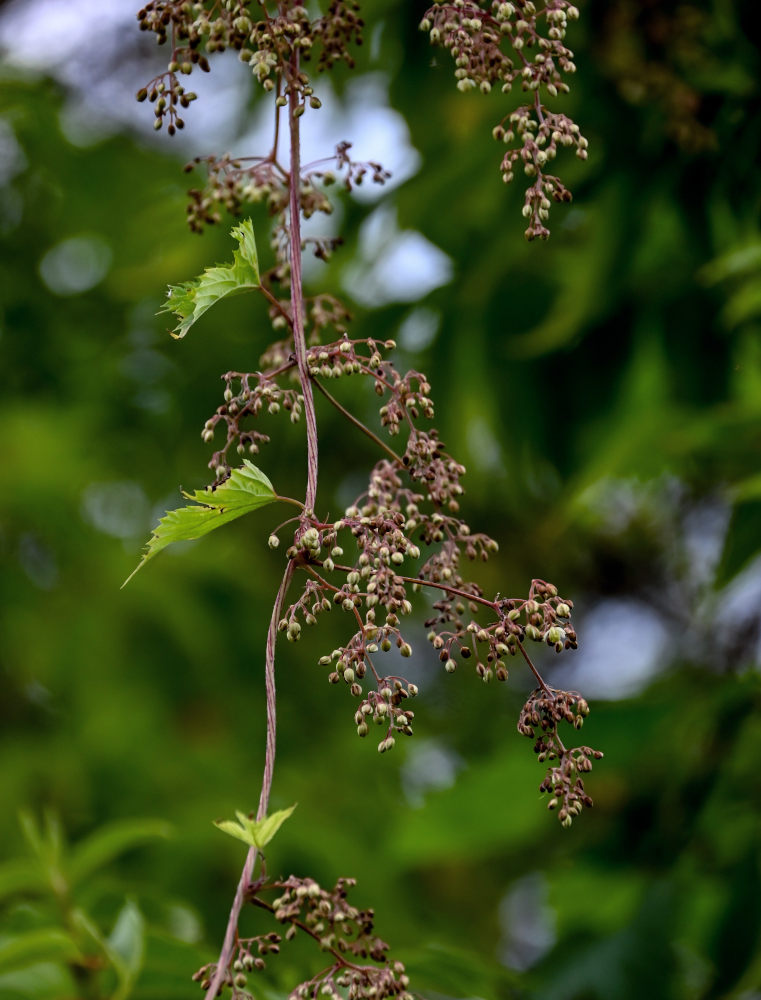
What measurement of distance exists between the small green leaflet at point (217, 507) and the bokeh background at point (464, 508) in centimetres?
80

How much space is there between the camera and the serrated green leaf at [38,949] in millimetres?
1454

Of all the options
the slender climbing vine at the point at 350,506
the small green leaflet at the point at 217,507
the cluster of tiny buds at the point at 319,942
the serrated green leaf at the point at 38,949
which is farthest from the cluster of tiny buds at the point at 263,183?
the serrated green leaf at the point at 38,949

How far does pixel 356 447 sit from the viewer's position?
4.75 meters

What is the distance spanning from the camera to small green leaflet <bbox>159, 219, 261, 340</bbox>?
87cm

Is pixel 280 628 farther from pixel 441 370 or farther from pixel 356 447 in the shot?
pixel 356 447

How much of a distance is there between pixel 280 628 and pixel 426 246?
1.88 meters

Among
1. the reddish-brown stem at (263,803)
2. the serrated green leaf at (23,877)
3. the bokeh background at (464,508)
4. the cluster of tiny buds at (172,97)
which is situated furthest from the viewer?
the bokeh background at (464,508)

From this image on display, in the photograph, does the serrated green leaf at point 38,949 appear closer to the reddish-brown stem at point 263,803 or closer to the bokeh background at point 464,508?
the bokeh background at point 464,508

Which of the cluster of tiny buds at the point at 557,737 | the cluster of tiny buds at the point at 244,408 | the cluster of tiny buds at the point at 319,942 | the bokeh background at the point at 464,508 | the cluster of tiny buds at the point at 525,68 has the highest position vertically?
the bokeh background at the point at 464,508

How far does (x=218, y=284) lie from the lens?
897 millimetres

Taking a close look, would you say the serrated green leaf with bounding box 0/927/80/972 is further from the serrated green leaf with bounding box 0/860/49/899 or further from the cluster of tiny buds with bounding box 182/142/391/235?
the cluster of tiny buds with bounding box 182/142/391/235

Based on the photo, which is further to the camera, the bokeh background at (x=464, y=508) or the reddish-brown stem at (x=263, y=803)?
the bokeh background at (x=464, y=508)

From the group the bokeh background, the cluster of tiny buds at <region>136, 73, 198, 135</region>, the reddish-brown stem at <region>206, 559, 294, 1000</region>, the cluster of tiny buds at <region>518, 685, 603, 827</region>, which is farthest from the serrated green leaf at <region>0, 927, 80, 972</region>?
the cluster of tiny buds at <region>136, 73, 198, 135</region>

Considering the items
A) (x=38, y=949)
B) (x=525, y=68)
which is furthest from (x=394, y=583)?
(x=38, y=949)
